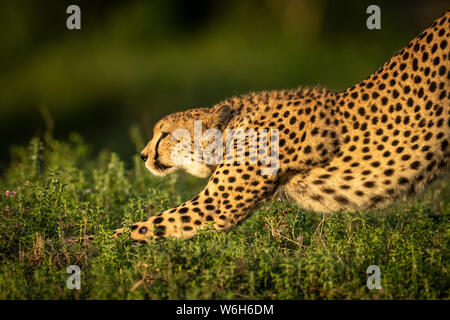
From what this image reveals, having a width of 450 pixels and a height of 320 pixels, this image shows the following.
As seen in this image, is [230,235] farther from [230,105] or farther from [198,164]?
[230,105]

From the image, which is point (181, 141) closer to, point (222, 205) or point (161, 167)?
point (161, 167)

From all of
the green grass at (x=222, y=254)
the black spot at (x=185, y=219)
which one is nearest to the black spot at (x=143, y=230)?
the green grass at (x=222, y=254)

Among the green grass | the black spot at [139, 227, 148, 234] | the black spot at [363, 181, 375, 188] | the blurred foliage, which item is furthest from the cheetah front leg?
the blurred foliage

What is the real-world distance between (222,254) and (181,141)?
131 centimetres

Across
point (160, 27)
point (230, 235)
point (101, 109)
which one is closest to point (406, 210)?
point (230, 235)

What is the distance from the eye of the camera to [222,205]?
15.4 feet

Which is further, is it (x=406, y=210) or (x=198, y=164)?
(x=406, y=210)

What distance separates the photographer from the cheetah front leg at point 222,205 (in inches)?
185

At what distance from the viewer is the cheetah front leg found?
15.4 ft

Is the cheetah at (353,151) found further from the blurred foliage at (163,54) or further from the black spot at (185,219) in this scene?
the blurred foliage at (163,54)

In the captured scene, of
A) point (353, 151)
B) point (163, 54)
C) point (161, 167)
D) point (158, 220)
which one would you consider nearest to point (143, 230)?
point (158, 220)

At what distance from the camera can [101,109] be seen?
12844 mm

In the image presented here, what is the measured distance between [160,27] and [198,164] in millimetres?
12543
